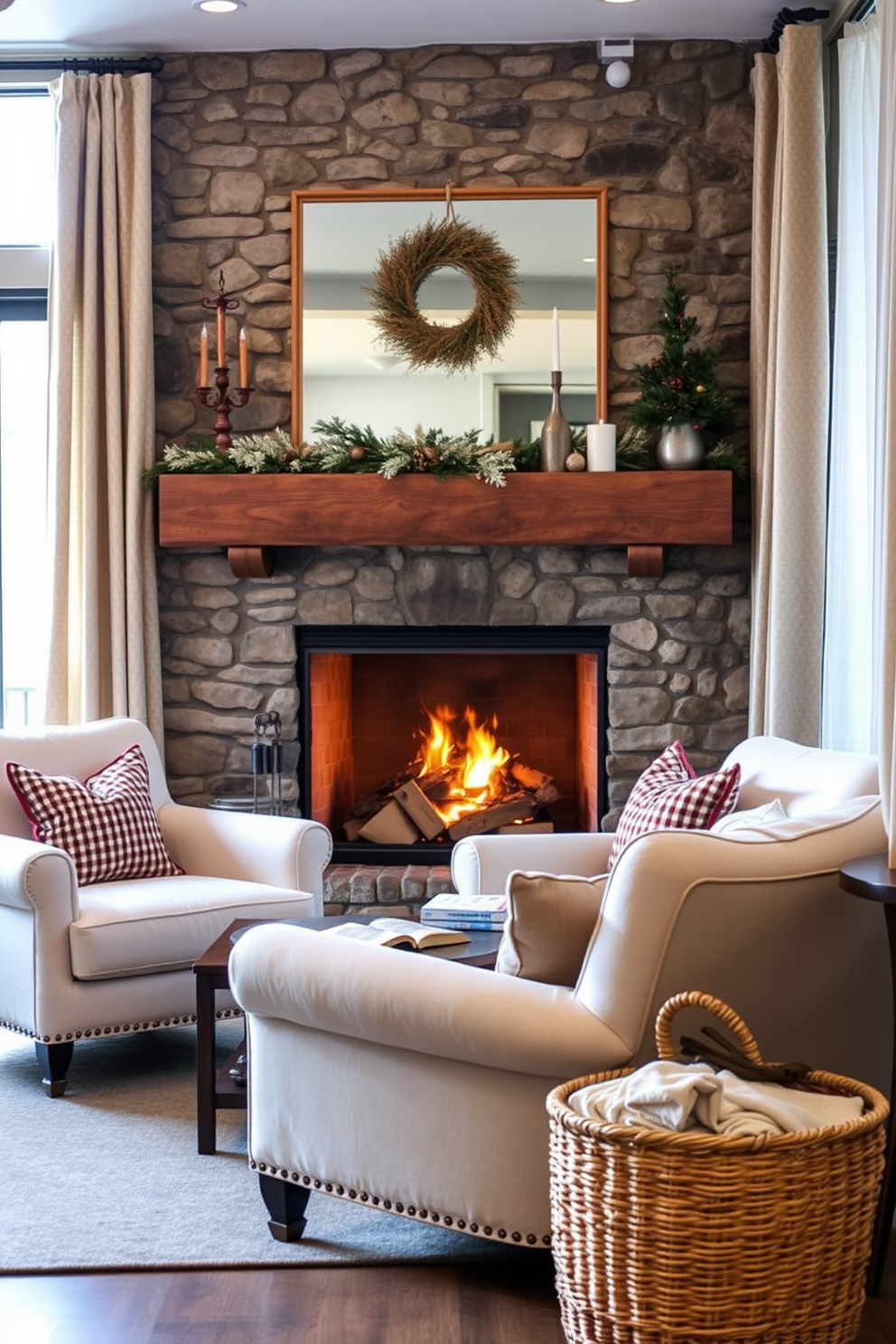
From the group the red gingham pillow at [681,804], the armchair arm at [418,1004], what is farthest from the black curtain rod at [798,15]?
the armchair arm at [418,1004]

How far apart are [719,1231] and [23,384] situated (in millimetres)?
4268

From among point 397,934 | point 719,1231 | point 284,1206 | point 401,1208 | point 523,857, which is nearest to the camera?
point 719,1231

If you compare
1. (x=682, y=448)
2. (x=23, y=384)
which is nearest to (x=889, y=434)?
(x=682, y=448)

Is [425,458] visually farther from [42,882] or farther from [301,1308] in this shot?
[301,1308]

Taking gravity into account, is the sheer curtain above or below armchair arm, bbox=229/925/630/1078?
above

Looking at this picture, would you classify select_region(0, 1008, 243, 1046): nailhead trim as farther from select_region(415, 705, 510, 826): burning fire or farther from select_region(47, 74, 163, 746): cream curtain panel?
select_region(415, 705, 510, 826): burning fire

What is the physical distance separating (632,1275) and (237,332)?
12.2 ft

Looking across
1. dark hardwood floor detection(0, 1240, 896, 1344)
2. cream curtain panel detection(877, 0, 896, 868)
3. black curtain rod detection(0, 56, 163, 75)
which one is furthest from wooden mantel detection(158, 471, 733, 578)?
dark hardwood floor detection(0, 1240, 896, 1344)

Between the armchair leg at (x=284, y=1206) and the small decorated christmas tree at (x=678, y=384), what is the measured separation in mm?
2842

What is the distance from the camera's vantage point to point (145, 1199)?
2914mm

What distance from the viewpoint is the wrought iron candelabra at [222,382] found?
4.83 m

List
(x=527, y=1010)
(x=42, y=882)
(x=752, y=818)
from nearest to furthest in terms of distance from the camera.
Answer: (x=527, y=1010), (x=752, y=818), (x=42, y=882)

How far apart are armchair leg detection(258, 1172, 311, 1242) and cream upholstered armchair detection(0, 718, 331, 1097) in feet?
3.22

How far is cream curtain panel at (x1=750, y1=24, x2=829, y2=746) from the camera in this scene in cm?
453
